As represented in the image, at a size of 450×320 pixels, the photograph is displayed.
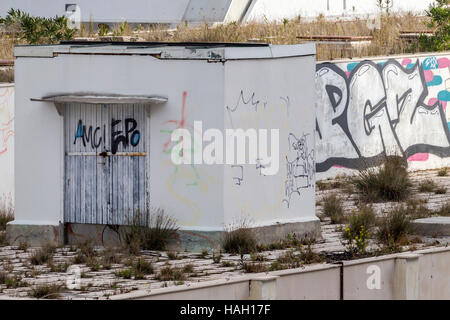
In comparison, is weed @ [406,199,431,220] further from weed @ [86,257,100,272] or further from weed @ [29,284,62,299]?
weed @ [29,284,62,299]

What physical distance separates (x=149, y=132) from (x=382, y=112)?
405 inches

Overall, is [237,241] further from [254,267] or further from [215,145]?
[254,267]

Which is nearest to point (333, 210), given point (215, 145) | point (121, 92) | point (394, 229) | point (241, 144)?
point (394, 229)

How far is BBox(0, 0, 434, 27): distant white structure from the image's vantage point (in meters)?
41.9

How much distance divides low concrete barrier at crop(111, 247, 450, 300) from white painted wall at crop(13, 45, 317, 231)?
405 centimetres

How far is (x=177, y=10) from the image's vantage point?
4272 centimetres

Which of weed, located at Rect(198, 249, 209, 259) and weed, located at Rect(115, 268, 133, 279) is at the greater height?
weed, located at Rect(198, 249, 209, 259)

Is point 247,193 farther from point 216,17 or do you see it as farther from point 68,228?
point 216,17

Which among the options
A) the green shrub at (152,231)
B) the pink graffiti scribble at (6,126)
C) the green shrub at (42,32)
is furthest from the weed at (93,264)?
the green shrub at (42,32)

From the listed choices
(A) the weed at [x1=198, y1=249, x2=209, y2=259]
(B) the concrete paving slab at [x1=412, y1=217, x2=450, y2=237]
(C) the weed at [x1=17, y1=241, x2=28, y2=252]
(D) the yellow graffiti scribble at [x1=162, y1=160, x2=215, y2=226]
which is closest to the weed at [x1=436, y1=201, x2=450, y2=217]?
(B) the concrete paving slab at [x1=412, y1=217, x2=450, y2=237]

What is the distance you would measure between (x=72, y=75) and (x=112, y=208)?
191 cm

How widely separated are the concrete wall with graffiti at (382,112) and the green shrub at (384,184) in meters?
1.96

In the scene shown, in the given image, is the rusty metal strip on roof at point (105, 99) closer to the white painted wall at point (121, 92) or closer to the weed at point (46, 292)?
the white painted wall at point (121, 92)

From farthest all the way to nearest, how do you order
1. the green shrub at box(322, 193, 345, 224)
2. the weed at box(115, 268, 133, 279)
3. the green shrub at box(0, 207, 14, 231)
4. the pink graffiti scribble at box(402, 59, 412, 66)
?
the pink graffiti scribble at box(402, 59, 412, 66)
the green shrub at box(322, 193, 345, 224)
the green shrub at box(0, 207, 14, 231)
the weed at box(115, 268, 133, 279)
